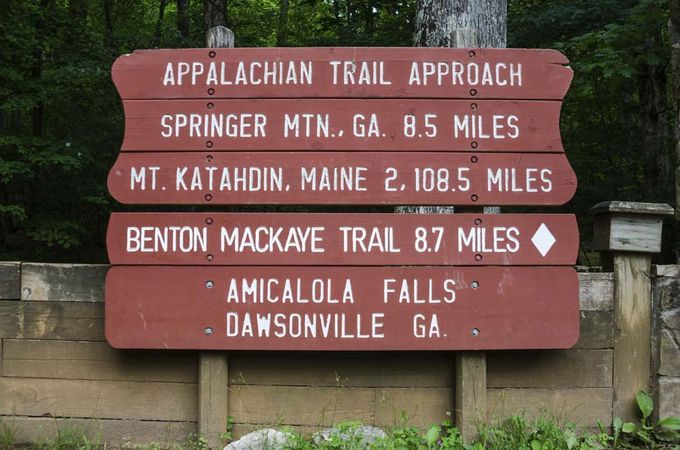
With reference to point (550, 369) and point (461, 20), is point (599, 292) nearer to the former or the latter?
point (550, 369)

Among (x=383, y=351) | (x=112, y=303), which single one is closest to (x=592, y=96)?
(x=383, y=351)

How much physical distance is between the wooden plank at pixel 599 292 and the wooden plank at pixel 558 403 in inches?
20.6

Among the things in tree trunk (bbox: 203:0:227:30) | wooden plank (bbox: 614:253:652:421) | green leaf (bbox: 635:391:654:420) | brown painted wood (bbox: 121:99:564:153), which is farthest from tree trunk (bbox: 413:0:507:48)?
tree trunk (bbox: 203:0:227:30)

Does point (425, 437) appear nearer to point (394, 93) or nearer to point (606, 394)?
point (606, 394)

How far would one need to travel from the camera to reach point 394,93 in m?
3.70

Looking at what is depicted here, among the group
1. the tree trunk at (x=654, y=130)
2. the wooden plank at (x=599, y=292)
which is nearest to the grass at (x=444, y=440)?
the wooden plank at (x=599, y=292)

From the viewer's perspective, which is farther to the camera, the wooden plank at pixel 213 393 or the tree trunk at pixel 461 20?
the tree trunk at pixel 461 20

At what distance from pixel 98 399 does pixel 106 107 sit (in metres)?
7.59

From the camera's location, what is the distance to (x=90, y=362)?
373 cm

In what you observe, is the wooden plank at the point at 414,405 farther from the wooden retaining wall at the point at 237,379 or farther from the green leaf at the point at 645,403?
the green leaf at the point at 645,403

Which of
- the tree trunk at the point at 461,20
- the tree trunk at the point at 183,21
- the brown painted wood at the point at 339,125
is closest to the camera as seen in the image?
the brown painted wood at the point at 339,125

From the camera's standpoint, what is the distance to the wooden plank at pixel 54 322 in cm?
374

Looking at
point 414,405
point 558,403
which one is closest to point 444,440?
point 414,405

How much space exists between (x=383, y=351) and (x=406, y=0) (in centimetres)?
974
